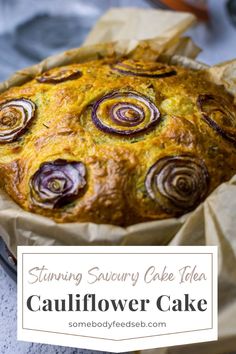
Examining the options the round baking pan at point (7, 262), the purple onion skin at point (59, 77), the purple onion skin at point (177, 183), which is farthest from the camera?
the purple onion skin at point (59, 77)

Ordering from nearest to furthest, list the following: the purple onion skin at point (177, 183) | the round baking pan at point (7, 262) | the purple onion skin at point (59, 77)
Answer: the purple onion skin at point (177, 183) < the round baking pan at point (7, 262) < the purple onion skin at point (59, 77)

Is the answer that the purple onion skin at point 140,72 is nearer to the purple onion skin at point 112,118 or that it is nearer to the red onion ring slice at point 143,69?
the red onion ring slice at point 143,69

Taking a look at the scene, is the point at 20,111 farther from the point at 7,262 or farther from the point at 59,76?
the point at 7,262

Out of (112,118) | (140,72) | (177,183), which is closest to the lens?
(177,183)

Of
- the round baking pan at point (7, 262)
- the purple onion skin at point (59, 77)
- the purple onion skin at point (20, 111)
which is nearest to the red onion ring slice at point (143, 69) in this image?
the purple onion skin at point (59, 77)

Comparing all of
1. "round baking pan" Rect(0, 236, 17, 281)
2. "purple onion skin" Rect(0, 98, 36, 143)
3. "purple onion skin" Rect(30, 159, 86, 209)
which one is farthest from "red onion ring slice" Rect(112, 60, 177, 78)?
"round baking pan" Rect(0, 236, 17, 281)

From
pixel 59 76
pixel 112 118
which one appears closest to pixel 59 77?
pixel 59 76

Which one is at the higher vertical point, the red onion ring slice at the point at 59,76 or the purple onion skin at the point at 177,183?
the red onion ring slice at the point at 59,76
